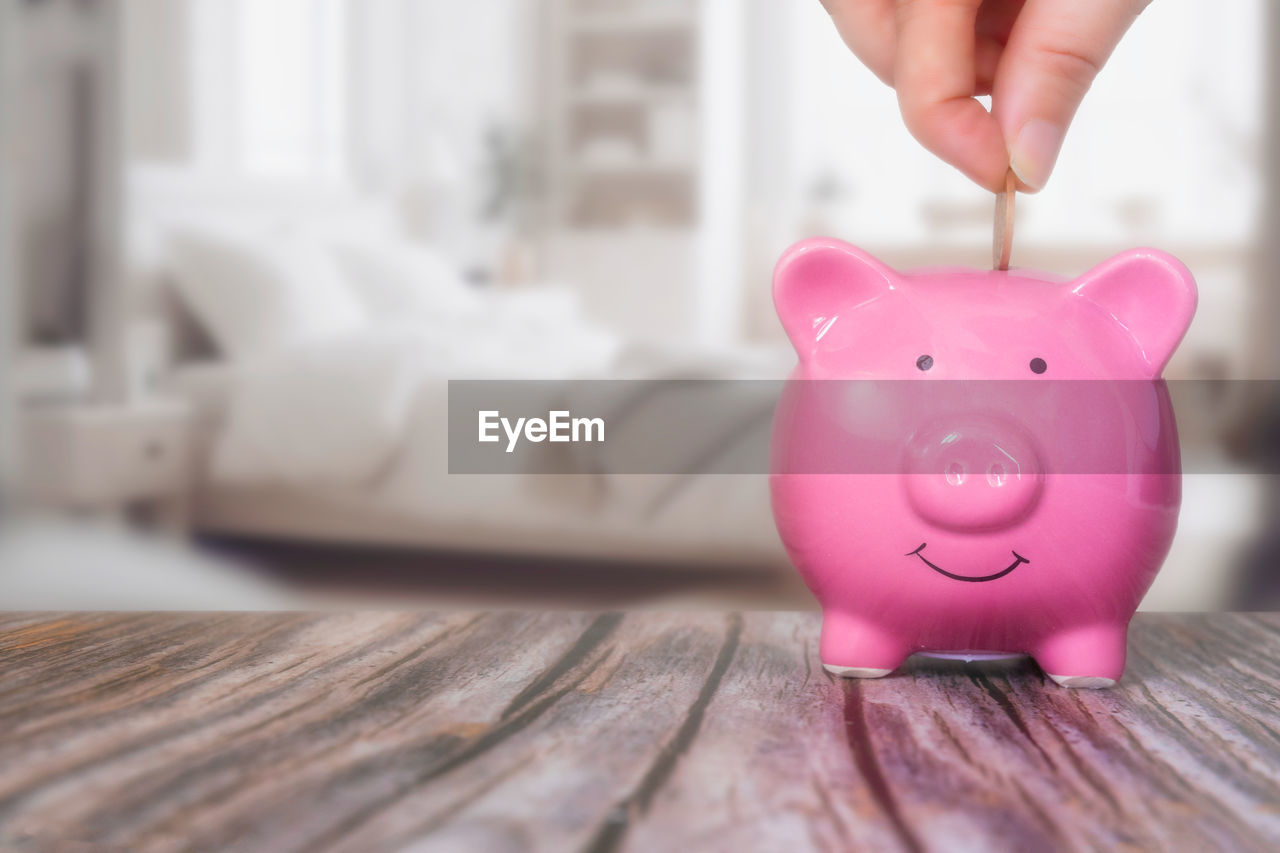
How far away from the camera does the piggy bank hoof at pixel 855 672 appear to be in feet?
1.90

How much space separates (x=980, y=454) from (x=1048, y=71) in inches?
10.0

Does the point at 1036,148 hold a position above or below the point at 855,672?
above

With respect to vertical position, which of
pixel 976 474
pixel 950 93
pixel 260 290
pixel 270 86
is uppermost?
pixel 270 86

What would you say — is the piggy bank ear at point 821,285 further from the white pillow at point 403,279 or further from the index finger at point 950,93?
the white pillow at point 403,279

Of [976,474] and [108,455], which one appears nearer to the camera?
[976,474]

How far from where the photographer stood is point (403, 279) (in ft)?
3.72

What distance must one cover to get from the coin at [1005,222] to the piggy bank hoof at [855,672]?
0.26m

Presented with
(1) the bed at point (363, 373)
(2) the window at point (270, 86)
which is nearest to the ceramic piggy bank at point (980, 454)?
(1) the bed at point (363, 373)

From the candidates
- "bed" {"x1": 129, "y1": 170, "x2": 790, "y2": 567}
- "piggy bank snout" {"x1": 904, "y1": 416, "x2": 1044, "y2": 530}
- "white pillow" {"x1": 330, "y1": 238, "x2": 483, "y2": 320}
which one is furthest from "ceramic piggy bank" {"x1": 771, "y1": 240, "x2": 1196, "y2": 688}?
"white pillow" {"x1": 330, "y1": 238, "x2": 483, "y2": 320}

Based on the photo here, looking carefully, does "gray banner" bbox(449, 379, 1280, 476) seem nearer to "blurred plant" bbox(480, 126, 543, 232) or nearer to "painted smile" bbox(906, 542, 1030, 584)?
"painted smile" bbox(906, 542, 1030, 584)

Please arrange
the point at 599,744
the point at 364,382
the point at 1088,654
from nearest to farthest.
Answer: the point at 599,744
the point at 1088,654
the point at 364,382

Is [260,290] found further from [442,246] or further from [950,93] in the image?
[950,93]

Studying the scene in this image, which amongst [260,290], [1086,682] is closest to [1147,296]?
[1086,682]

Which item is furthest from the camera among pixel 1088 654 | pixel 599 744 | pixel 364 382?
pixel 364 382
